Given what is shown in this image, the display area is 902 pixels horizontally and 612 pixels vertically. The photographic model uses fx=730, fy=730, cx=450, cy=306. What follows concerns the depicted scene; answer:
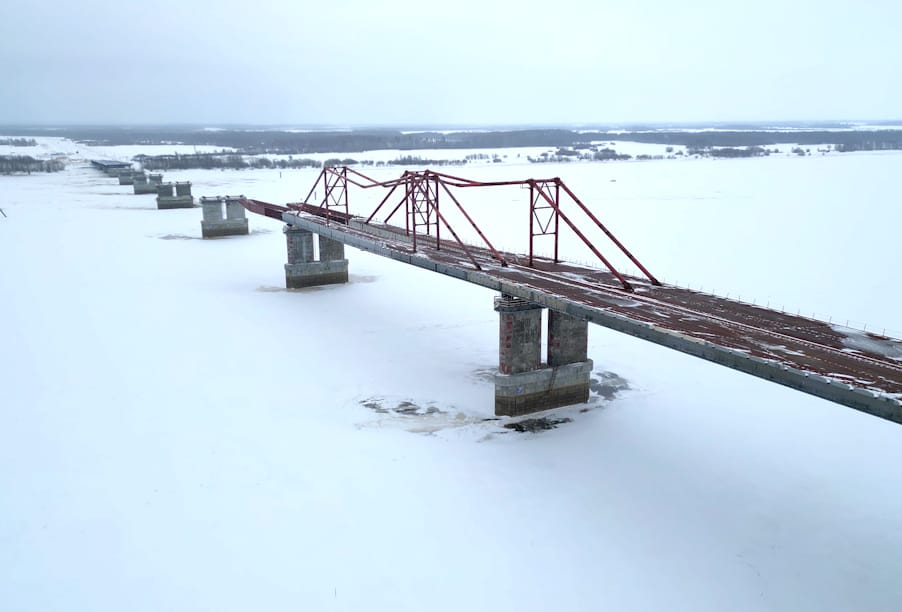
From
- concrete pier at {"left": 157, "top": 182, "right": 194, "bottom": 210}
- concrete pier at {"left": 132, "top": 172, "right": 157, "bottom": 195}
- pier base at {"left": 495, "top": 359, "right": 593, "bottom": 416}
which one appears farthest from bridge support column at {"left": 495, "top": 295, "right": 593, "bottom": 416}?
concrete pier at {"left": 132, "top": 172, "right": 157, "bottom": 195}

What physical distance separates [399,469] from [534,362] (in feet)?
19.9

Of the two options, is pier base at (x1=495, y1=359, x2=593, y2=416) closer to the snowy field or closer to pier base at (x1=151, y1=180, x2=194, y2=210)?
the snowy field

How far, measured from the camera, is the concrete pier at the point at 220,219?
204ft

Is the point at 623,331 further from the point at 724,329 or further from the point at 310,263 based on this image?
the point at 310,263

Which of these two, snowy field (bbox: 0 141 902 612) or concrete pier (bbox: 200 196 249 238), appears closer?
snowy field (bbox: 0 141 902 612)

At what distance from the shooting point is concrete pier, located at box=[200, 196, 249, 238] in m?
62.1

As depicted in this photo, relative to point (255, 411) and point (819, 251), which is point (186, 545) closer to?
point (255, 411)

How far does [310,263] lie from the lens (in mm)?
43500

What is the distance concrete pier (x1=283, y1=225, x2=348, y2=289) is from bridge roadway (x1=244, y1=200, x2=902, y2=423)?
14773mm

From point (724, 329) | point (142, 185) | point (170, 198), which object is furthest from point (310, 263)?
point (142, 185)

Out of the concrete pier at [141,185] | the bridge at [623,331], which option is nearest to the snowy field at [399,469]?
the bridge at [623,331]

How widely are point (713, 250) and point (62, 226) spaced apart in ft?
183

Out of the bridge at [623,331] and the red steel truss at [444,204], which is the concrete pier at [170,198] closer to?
the red steel truss at [444,204]

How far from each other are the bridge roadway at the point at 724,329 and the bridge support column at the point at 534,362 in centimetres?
95
